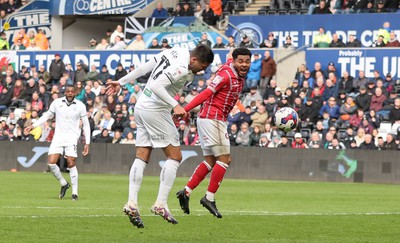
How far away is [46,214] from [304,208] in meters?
5.15

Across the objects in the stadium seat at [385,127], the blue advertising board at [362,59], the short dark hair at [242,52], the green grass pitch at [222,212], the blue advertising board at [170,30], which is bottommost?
the green grass pitch at [222,212]

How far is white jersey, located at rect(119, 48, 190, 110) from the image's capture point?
13930 mm

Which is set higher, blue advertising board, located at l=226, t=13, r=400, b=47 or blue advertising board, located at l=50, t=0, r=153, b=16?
blue advertising board, located at l=50, t=0, r=153, b=16

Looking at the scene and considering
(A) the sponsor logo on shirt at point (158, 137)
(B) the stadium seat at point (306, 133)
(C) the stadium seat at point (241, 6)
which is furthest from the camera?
(C) the stadium seat at point (241, 6)

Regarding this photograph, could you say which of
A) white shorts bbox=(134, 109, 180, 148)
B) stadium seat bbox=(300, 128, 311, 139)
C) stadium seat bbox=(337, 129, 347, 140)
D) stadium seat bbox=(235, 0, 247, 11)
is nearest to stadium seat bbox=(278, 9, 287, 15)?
stadium seat bbox=(235, 0, 247, 11)

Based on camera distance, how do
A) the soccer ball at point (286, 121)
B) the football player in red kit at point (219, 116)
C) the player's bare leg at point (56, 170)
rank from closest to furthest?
the football player in red kit at point (219, 116)
the soccer ball at point (286, 121)
the player's bare leg at point (56, 170)

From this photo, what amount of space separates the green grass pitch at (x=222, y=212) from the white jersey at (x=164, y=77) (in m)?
1.68

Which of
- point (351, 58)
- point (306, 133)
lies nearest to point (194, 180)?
point (306, 133)

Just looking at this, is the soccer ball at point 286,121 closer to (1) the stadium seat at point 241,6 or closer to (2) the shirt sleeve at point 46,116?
(2) the shirt sleeve at point 46,116

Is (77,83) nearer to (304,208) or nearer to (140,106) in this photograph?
(304,208)

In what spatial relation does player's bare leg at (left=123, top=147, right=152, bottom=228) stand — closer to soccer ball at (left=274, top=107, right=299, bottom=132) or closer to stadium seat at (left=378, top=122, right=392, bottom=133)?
soccer ball at (left=274, top=107, right=299, bottom=132)

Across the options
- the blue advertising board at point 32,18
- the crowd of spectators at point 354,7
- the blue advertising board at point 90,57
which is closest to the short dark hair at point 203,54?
the blue advertising board at point 90,57

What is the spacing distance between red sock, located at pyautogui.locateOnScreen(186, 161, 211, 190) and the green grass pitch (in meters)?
0.56

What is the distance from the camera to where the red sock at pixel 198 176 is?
1561cm
